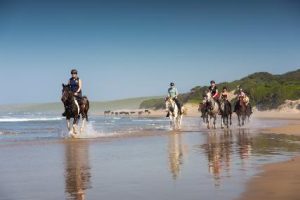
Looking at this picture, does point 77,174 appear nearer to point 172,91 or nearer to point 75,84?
point 75,84

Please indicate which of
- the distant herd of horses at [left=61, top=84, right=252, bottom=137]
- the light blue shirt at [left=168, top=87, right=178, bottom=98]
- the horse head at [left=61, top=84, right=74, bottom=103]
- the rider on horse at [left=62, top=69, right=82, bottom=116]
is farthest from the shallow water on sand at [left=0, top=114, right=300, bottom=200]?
→ the light blue shirt at [left=168, top=87, right=178, bottom=98]

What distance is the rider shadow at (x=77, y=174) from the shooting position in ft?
21.0

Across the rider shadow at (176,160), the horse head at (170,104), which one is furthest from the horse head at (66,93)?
the horse head at (170,104)

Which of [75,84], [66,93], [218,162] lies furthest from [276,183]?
[75,84]

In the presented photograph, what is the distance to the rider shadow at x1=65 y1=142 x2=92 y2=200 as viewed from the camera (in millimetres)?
6414

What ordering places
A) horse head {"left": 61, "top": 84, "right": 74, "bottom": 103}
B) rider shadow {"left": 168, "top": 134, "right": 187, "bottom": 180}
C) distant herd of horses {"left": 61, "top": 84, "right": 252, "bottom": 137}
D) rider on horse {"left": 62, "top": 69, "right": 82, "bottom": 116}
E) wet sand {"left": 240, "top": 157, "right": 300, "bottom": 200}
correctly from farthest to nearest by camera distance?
rider on horse {"left": 62, "top": 69, "right": 82, "bottom": 116}
distant herd of horses {"left": 61, "top": 84, "right": 252, "bottom": 137}
horse head {"left": 61, "top": 84, "right": 74, "bottom": 103}
rider shadow {"left": 168, "top": 134, "right": 187, "bottom": 180}
wet sand {"left": 240, "top": 157, "right": 300, "bottom": 200}

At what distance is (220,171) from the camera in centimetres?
802

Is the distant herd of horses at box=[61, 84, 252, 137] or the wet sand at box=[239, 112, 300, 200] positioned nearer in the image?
the wet sand at box=[239, 112, 300, 200]

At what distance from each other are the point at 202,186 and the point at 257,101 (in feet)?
182

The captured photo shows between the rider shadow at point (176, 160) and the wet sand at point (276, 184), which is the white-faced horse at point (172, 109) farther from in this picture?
the wet sand at point (276, 184)

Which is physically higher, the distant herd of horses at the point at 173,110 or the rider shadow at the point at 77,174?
the distant herd of horses at the point at 173,110

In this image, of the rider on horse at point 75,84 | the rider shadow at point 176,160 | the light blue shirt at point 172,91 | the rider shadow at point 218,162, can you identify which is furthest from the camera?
the light blue shirt at point 172,91

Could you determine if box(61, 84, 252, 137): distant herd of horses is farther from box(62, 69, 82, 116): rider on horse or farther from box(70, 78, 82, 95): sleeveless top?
box(70, 78, 82, 95): sleeveless top

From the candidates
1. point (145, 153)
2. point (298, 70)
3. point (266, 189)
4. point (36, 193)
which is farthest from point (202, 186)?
point (298, 70)
